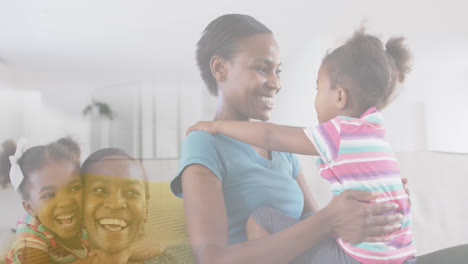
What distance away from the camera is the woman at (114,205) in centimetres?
78

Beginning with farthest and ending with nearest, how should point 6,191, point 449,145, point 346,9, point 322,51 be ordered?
point 449,145 → point 346,9 → point 322,51 → point 6,191

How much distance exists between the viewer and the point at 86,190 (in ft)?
2.55

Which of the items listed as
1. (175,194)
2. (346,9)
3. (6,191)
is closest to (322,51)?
(346,9)

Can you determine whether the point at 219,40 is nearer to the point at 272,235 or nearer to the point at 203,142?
the point at 203,142

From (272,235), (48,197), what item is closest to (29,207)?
(48,197)

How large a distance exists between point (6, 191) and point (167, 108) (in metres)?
0.35

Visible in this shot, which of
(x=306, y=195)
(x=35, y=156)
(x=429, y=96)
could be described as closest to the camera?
(x=35, y=156)

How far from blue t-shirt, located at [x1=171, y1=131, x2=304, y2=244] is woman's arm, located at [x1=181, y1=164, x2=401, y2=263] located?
2 centimetres

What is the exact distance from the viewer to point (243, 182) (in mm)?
790

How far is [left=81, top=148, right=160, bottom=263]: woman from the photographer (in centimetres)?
78

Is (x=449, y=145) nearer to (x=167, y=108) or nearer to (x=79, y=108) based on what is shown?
(x=167, y=108)

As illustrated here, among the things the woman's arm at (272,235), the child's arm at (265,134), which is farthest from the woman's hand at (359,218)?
the child's arm at (265,134)

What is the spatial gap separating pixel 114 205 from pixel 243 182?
26 cm

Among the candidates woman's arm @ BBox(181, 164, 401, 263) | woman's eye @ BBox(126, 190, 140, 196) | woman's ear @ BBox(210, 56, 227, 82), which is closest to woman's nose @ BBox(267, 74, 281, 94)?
woman's ear @ BBox(210, 56, 227, 82)
